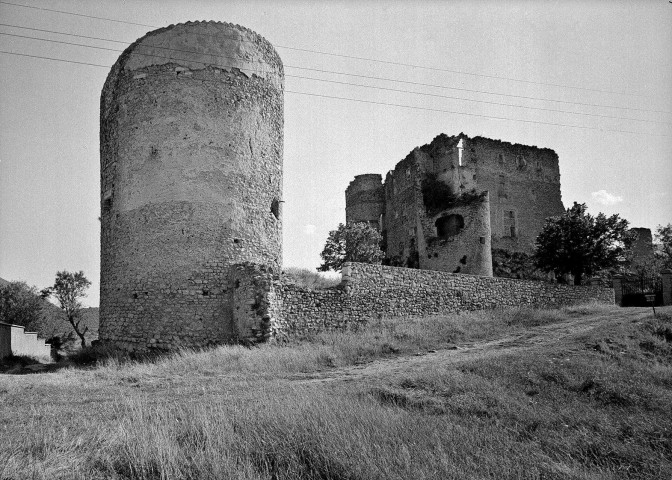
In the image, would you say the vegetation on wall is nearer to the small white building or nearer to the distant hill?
the small white building

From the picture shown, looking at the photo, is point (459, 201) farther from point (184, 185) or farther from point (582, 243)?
point (184, 185)

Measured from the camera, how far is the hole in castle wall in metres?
35.3

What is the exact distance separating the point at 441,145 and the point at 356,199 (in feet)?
27.3

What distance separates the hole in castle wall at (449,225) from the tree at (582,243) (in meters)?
7.37

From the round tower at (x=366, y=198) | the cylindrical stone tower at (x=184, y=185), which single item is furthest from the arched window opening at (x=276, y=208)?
the round tower at (x=366, y=198)

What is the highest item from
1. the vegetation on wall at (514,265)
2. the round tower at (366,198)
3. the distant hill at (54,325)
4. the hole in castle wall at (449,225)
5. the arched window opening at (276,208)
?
the round tower at (366,198)

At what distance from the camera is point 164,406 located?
8.70m

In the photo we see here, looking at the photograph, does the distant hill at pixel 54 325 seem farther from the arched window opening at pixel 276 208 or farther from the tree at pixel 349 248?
the arched window opening at pixel 276 208

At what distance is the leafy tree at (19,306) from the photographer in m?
35.2

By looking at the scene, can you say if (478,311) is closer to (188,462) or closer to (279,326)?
(279,326)

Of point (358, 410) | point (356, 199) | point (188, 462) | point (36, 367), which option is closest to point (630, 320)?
point (358, 410)

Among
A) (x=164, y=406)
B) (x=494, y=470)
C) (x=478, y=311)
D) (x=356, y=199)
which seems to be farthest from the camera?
(x=356, y=199)

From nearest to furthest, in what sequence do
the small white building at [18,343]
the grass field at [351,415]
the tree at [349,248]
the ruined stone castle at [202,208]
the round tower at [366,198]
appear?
1. the grass field at [351,415]
2. the ruined stone castle at [202,208]
3. the small white building at [18,343]
4. the tree at [349,248]
5. the round tower at [366,198]

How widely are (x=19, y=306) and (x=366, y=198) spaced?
26.1 meters
